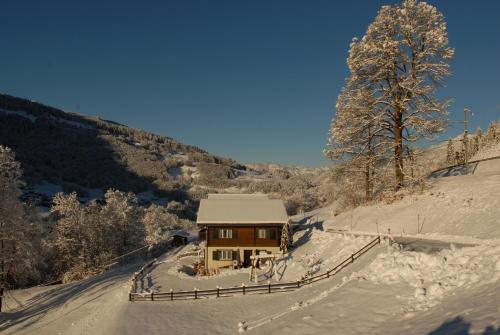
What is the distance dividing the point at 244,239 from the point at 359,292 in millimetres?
23544

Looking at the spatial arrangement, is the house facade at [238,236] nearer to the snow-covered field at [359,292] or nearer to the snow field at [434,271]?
the snow-covered field at [359,292]

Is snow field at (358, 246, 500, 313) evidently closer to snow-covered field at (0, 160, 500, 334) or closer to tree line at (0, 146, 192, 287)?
snow-covered field at (0, 160, 500, 334)

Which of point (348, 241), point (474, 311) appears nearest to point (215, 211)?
point (348, 241)

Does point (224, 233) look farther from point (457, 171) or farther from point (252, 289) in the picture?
point (457, 171)

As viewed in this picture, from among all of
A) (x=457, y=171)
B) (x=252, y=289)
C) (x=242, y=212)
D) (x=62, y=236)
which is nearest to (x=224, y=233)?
(x=242, y=212)

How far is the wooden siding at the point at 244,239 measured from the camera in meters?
40.1

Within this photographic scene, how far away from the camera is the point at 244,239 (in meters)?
40.3

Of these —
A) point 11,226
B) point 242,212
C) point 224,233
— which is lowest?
point 224,233

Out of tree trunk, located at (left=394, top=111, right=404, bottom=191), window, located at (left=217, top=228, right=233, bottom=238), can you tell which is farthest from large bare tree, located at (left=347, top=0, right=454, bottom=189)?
window, located at (left=217, top=228, right=233, bottom=238)

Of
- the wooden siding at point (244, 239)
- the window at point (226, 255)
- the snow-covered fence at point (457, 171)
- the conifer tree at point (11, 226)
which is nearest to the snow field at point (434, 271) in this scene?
the wooden siding at point (244, 239)

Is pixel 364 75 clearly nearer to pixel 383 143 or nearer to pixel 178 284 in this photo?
pixel 383 143

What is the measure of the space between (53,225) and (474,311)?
2454 inches

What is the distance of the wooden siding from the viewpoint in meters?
40.1

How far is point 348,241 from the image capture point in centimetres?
2909
